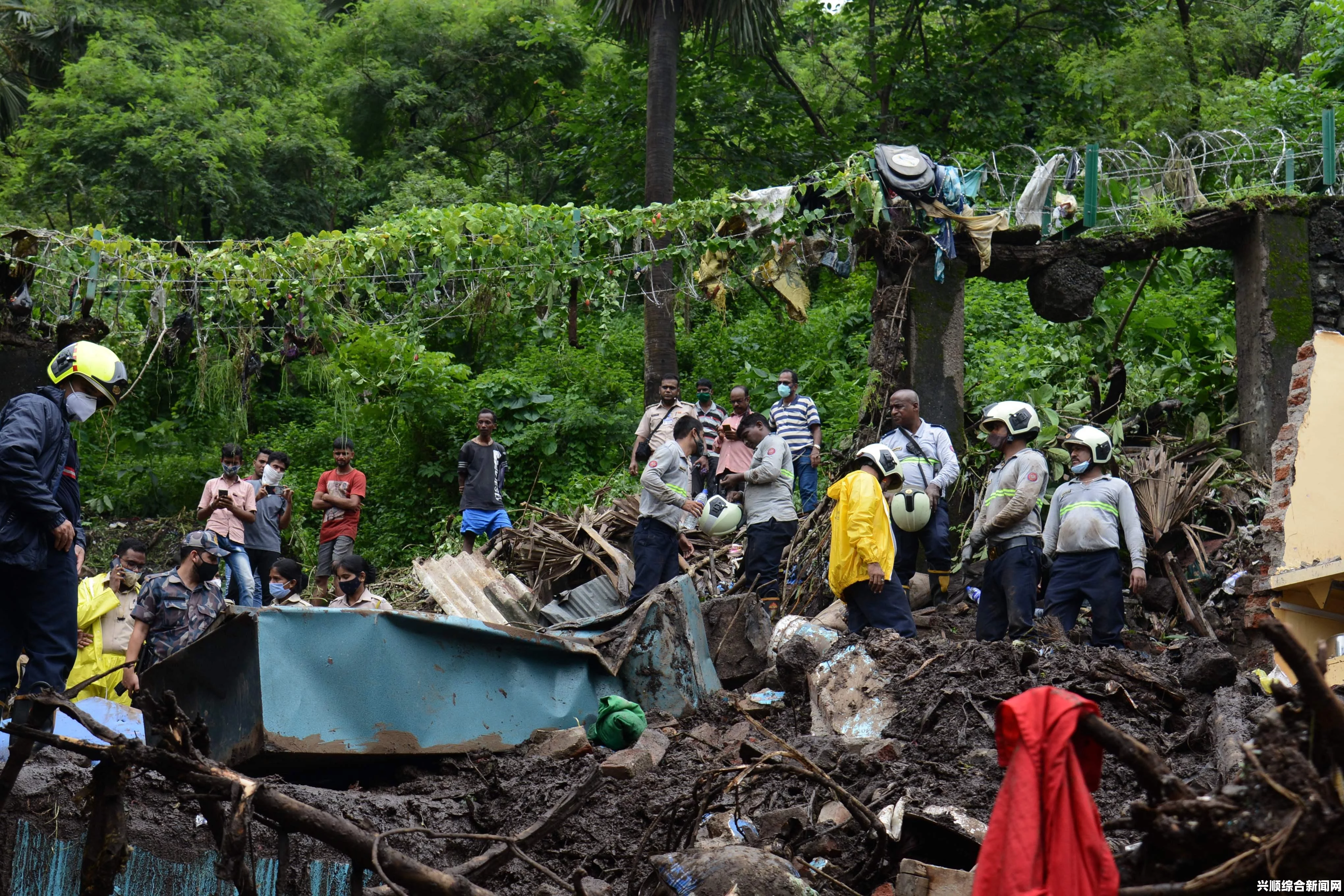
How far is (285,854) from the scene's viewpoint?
12.2ft

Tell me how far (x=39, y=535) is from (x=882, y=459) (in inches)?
197

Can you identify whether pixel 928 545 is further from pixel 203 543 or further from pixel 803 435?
pixel 203 543

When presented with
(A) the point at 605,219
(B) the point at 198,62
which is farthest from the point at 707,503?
(B) the point at 198,62

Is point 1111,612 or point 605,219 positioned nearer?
point 1111,612

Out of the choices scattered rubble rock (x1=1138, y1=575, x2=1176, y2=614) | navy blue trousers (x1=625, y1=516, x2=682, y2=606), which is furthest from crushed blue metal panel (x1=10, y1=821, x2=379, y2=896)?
scattered rubble rock (x1=1138, y1=575, x2=1176, y2=614)

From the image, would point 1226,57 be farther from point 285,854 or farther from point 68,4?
point 285,854

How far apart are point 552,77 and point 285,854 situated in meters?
22.9

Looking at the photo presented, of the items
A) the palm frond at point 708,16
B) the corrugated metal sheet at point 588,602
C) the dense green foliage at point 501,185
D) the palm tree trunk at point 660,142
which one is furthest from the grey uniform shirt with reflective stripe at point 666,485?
the palm frond at point 708,16

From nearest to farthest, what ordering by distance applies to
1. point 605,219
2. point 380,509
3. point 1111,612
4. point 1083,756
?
point 1083,756
point 1111,612
point 605,219
point 380,509

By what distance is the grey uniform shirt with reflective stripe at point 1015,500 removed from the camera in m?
7.80

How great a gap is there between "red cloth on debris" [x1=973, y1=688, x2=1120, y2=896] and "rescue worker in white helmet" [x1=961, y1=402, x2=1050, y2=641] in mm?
4872

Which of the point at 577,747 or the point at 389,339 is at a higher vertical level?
the point at 389,339

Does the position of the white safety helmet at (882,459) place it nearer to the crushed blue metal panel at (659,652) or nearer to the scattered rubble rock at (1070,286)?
the crushed blue metal panel at (659,652)

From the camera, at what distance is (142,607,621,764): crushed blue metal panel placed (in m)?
5.88
